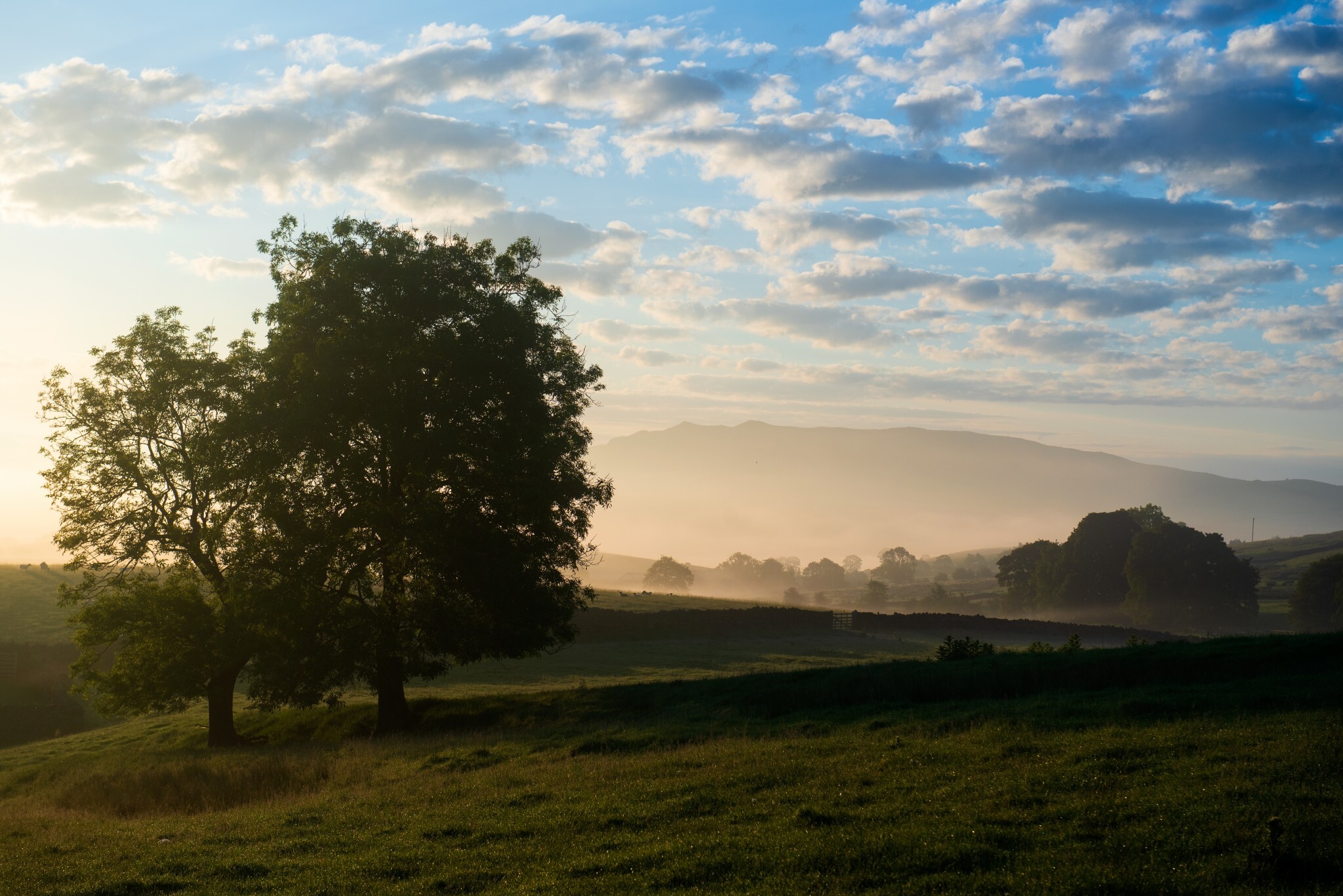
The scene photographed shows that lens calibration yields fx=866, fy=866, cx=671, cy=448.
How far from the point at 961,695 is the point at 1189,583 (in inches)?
3319

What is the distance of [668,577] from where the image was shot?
183875mm

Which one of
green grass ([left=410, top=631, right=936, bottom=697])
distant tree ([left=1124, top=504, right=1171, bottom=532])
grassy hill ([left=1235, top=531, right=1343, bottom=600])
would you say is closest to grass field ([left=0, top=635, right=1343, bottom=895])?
green grass ([left=410, top=631, right=936, bottom=697])

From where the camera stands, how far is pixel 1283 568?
165125 millimetres

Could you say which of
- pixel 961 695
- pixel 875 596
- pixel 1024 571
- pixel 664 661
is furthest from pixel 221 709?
pixel 875 596

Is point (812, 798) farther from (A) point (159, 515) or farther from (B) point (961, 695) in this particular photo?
(A) point (159, 515)

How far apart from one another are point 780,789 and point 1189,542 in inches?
3918

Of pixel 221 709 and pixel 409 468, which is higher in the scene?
pixel 409 468

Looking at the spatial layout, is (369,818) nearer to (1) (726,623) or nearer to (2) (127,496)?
(2) (127,496)

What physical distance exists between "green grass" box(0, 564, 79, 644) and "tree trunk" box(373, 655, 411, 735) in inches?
1260

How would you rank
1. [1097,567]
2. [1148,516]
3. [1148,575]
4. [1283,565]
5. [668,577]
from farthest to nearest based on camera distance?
[668,577] → [1283,565] → [1148,516] → [1097,567] → [1148,575]

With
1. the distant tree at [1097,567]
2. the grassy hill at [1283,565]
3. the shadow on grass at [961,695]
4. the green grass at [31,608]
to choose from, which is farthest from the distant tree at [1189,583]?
the green grass at [31,608]

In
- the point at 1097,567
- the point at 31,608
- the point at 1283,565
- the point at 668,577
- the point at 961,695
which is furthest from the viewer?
the point at 668,577

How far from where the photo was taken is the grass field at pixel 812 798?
35.6 feet

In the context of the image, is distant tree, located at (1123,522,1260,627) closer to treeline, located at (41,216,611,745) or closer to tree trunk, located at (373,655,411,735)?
treeline, located at (41,216,611,745)
